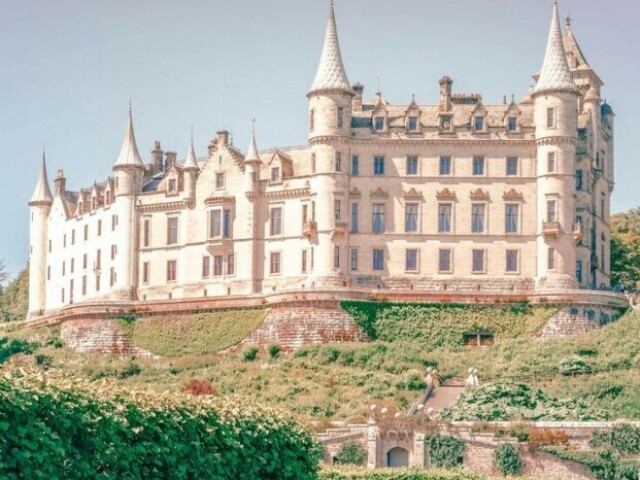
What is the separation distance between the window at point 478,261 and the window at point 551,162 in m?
5.66

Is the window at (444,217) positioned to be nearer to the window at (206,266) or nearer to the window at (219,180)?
the window at (219,180)

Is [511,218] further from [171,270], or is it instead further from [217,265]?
[171,270]

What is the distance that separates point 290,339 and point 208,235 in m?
10.6

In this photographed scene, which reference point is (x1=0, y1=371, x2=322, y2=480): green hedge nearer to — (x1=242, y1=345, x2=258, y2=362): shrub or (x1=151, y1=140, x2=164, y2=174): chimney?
(x1=242, y1=345, x2=258, y2=362): shrub

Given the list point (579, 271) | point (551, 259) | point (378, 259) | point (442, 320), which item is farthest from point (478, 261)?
point (579, 271)

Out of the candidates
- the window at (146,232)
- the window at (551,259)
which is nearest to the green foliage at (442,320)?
the window at (551,259)

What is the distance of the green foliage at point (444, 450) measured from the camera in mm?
63531

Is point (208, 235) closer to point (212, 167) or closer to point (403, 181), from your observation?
point (212, 167)

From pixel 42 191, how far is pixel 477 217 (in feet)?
109

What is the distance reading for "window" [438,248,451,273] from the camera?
300 ft

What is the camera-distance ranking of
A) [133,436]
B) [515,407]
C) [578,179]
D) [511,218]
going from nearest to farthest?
1. [133,436]
2. [515,407]
3. [511,218]
4. [578,179]

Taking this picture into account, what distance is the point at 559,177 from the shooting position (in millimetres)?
90562

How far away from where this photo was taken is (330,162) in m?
91.7

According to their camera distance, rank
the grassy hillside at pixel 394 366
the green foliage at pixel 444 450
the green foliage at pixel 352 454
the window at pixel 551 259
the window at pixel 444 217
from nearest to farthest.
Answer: the green foliage at pixel 444 450
the green foliage at pixel 352 454
the grassy hillside at pixel 394 366
the window at pixel 551 259
the window at pixel 444 217
